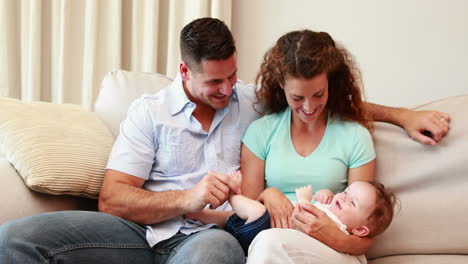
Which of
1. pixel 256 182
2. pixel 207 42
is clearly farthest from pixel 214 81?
pixel 256 182

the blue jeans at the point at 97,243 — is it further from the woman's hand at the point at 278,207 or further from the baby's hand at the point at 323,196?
the baby's hand at the point at 323,196

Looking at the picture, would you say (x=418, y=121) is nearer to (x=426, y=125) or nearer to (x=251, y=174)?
(x=426, y=125)

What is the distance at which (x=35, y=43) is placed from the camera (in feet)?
8.68

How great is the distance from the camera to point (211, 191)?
5.17ft

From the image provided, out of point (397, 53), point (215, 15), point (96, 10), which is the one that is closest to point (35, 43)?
point (96, 10)

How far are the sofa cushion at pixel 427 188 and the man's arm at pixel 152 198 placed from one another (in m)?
0.57

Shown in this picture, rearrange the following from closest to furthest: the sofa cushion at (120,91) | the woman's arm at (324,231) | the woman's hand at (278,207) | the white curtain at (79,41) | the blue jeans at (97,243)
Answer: the blue jeans at (97,243), the woman's arm at (324,231), the woman's hand at (278,207), the sofa cushion at (120,91), the white curtain at (79,41)

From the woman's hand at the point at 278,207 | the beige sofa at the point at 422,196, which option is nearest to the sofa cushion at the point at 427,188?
the beige sofa at the point at 422,196

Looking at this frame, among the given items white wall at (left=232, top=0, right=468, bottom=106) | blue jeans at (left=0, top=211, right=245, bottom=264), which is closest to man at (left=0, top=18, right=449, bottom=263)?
blue jeans at (left=0, top=211, right=245, bottom=264)

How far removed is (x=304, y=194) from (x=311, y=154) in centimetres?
18

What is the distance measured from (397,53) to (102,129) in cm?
139

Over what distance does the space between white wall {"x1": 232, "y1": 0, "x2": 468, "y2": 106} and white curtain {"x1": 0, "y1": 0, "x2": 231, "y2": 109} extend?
0.51 meters

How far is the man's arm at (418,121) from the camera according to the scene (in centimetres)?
183

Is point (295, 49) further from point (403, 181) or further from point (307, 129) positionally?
point (403, 181)
